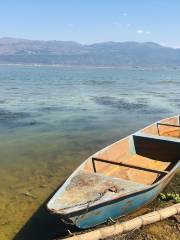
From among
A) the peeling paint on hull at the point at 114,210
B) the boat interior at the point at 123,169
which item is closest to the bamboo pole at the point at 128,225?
the peeling paint on hull at the point at 114,210

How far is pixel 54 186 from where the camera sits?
1438 cm

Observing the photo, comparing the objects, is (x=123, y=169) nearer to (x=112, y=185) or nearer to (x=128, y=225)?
→ (x=112, y=185)

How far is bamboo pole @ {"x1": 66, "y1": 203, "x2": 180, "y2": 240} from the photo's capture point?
939cm

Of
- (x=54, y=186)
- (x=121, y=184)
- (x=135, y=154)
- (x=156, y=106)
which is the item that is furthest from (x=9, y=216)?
(x=156, y=106)

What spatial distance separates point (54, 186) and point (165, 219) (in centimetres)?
521

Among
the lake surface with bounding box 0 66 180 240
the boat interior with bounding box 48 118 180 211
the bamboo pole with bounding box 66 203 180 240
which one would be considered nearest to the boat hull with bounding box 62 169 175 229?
the boat interior with bounding box 48 118 180 211

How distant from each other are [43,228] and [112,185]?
2518 millimetres

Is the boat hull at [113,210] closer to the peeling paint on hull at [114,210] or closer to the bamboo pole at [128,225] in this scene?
the peeling paint on hull at [114,210]

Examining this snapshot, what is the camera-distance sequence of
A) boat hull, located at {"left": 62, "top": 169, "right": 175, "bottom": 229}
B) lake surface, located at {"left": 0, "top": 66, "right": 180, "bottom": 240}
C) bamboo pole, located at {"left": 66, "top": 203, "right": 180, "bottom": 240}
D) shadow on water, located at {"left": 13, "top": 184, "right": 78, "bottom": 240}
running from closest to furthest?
bamboo pole, located at {"left": 66, "top": 203, "right": 180, "bottom": 240}, boat hull, located at {"left": 62, "top": 169, "right": 175, "bottom": 229}, shadow on water, located at {"left": 13, "top": 184, "right": 78, "bottom": 240}, lake surface, located at {"left": 0, "top": 66, "right": 180, "bottom": 240}

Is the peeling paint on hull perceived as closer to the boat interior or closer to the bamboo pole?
the boat interior

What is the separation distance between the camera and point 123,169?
46.8 ft

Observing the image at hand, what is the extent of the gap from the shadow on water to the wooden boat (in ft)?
2.45

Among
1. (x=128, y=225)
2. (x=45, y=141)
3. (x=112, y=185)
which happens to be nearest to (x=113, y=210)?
(x=128, y=225)

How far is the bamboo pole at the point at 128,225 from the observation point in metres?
9.39
